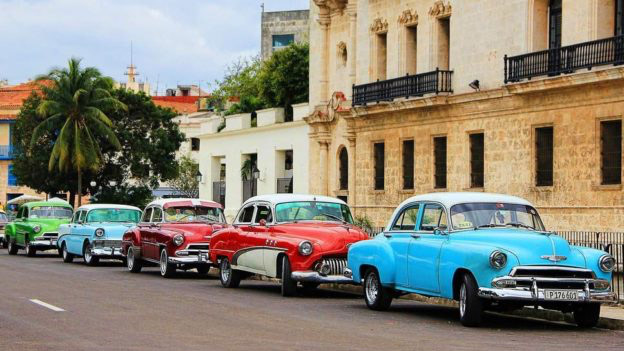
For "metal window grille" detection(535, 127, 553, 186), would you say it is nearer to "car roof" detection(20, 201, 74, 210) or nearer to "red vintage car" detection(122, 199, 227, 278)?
"red vintage car" detection(122, 199, 227, 278)

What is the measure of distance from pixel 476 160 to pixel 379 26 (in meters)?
7.58

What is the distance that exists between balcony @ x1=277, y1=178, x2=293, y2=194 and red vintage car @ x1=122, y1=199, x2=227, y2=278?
64.8 feet

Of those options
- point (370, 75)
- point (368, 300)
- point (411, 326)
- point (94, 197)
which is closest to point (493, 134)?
point (370, 75)

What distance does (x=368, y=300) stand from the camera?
19.5 metres

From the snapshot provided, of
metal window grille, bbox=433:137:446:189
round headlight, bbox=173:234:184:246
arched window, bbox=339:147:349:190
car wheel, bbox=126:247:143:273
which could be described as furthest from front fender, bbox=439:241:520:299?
arched window, bbox=339:147:349:190

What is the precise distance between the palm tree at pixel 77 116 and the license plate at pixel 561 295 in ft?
176

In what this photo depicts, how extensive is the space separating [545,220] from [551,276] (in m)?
17.0

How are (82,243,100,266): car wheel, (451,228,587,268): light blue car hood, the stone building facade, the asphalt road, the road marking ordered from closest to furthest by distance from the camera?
the asphalt road → (451,228,587,268): light blue car hood → the road marking → the stone building facade → (82,243,100,266): car wheel

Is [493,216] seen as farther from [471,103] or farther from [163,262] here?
[471,103]

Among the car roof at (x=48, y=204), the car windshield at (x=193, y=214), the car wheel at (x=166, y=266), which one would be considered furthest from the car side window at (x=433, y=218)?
the car roof at (x=48, y=204)

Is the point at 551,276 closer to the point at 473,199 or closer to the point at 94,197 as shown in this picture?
the point at 473,199

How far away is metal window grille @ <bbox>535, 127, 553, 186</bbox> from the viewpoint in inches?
1299

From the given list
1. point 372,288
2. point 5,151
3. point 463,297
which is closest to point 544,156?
point 372,288

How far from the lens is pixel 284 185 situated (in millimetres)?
51344
